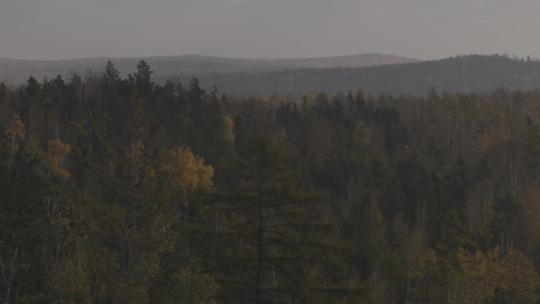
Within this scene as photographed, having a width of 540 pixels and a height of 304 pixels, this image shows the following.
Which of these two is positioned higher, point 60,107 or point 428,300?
point 60,107

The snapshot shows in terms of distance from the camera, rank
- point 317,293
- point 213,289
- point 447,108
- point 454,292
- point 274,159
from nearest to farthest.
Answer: point 317,293 → point 274,159 → point 213,289 → point 454,292 → point 447,108

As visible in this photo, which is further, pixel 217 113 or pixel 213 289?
pixel 217 113

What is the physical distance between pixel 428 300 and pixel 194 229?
34.1 m

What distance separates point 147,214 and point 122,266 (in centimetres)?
189

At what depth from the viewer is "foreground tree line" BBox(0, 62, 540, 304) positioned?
1617 cm

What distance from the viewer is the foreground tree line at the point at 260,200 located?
16.2 meters

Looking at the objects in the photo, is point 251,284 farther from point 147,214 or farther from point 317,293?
point 147,214

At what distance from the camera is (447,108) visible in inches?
5172

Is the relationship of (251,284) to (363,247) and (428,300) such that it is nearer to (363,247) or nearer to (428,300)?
(428,300)

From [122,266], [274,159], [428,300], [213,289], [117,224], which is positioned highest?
[274,159]

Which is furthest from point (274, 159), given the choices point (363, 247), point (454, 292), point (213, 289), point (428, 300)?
point (363, 247)

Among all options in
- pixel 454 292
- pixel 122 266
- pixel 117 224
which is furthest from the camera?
pixel 454 292

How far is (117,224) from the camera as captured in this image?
57.5 ft

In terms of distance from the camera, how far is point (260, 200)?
15734 mm
